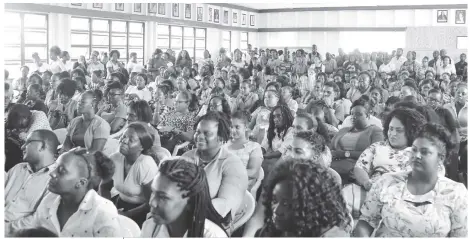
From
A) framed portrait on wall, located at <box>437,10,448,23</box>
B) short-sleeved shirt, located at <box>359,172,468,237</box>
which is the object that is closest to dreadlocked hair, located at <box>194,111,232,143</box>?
short-sleeved shirt, located at <box>359,172,468,237</box>

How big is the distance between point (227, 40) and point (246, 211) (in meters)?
11.9

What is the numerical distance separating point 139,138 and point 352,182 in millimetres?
1292

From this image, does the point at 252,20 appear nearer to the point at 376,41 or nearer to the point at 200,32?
the point at 200,32

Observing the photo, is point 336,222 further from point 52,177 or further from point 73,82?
point 73,82

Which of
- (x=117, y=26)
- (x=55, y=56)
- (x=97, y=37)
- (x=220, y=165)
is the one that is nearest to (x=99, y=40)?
(x=97, y=37)

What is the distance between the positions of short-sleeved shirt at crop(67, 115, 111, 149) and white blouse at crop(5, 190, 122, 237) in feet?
3.99

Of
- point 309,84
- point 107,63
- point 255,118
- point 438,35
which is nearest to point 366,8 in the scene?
point 438,35

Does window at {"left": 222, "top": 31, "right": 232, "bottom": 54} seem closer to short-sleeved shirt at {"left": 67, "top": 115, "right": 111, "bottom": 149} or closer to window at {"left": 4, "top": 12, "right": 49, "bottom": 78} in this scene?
window at {"left": 4, "top": 12, "right": 49, "bottom": 78}

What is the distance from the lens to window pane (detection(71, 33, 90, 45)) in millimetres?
10171

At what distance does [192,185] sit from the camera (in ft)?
7.69

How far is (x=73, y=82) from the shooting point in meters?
5.90

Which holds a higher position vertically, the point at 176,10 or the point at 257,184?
the point at 176,10

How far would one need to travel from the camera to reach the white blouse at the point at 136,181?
3.29 m

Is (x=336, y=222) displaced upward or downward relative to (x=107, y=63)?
downward
